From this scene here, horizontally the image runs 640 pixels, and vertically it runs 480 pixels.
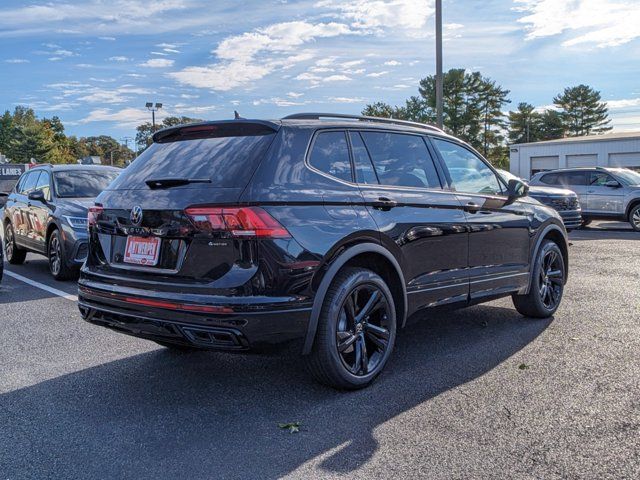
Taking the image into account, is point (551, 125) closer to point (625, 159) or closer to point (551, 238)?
point (625, 159)

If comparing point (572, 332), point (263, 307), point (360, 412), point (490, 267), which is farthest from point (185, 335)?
point (572, 332)

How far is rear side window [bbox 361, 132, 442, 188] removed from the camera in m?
4.62

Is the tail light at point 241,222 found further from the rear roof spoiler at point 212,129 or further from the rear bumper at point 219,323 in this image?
the rear roof spoiler at point 212,129

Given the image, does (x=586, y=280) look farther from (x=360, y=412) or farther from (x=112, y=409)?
(x=112, y=409)

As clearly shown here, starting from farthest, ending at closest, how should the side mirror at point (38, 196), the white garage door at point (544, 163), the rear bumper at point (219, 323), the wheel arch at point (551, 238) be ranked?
the white garage door at point (544, 163)
the side mirror at point (38, 196)
the wheel arch at point (551, 238)
the rear bumper at point (219, 323)

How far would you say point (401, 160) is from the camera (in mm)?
4828

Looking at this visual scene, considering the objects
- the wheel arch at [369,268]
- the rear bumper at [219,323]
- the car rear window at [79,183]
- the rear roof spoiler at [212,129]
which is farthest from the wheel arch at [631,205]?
the rear bumper at [219,323]

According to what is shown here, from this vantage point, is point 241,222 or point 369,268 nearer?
point 241,222

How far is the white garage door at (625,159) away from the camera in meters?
44.3

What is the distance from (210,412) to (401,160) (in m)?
2.32

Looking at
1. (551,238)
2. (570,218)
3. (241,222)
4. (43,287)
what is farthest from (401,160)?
(570,218)

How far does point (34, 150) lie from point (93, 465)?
113 metres

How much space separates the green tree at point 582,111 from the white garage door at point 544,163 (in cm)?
4264

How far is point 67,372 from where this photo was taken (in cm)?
470
